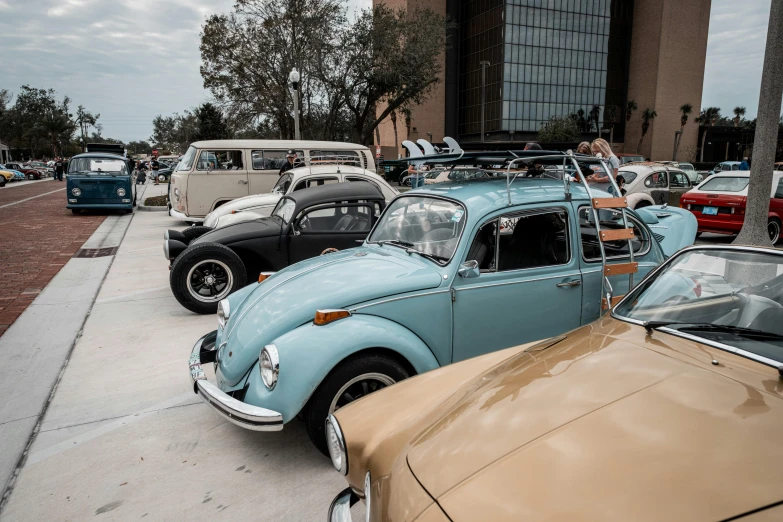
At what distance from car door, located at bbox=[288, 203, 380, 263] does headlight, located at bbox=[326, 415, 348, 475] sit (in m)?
3.98

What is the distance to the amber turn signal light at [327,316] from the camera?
314 centimetres

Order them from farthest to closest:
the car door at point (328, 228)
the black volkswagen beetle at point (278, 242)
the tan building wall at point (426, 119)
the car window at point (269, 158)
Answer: the tan building wall at point (426, 119)
the car window at point (269, 158)
the car door at point (328, 228)
the black volkswagen beetle at point (278, 242)

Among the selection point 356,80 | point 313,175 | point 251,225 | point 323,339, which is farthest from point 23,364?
point 356,80

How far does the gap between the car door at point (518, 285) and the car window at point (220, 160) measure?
413 inches

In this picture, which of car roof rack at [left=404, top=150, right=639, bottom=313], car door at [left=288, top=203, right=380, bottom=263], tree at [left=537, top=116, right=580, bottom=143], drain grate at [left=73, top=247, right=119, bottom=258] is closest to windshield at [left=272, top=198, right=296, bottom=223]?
car door at [left=288, top=203, right=380, bottom=263]

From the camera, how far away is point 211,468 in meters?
3.16

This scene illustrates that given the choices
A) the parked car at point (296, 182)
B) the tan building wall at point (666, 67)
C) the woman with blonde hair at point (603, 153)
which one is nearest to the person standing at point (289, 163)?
the parked car at point (296, 182)

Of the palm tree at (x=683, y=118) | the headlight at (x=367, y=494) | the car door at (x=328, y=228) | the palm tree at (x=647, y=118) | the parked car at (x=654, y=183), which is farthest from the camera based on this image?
the palm tree at (x=683, y=118)

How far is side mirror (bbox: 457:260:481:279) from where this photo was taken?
3.38 metres

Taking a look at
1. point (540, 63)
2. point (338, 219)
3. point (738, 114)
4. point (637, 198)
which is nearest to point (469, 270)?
point (338, 219)

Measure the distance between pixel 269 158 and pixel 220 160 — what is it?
47.9 inches

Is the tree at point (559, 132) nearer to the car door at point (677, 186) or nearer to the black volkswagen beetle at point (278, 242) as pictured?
the car door at point (677, 186)

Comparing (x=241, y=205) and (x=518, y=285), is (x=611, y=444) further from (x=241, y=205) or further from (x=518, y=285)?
(x=241, y=205)

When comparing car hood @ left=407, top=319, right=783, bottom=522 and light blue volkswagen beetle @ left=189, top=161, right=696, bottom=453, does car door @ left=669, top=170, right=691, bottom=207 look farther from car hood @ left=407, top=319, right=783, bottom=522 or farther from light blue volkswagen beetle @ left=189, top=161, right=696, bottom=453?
car hood @ left=407, top=319, right=783, bottom=522
